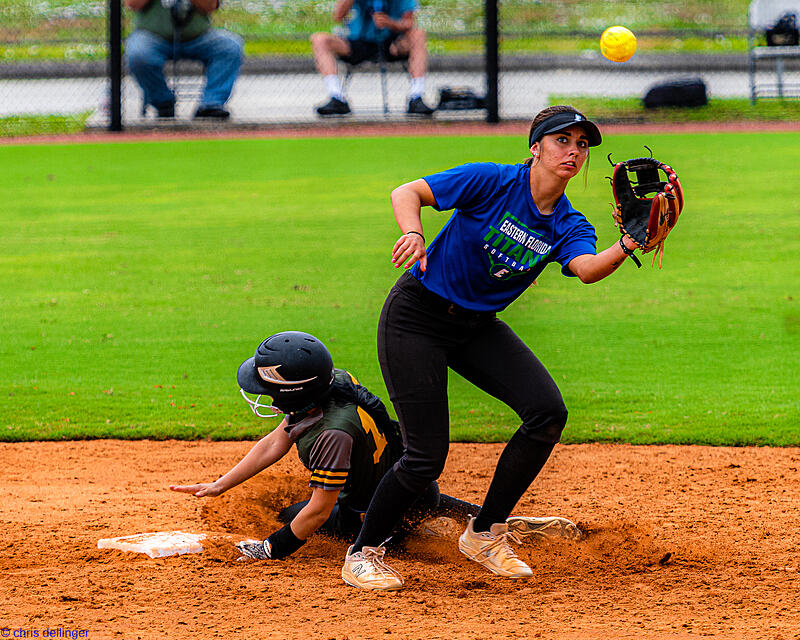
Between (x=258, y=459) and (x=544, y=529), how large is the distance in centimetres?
129

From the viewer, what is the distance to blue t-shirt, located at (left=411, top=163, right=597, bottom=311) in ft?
13.3

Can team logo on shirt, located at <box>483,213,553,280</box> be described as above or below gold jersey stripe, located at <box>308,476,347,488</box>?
above

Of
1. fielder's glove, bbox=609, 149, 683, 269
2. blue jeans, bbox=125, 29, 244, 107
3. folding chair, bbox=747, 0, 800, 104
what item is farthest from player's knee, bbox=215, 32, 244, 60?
fielder's glove, bbox=609, 149, 683, 269

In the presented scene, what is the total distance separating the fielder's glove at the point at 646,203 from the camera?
3.84m

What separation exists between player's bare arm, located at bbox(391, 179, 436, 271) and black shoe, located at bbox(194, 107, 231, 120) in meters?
13.2

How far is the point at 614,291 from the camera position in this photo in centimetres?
973

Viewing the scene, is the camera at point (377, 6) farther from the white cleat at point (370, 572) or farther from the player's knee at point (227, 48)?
the white cleat at point (370, 572)

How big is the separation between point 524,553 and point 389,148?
11319 mm

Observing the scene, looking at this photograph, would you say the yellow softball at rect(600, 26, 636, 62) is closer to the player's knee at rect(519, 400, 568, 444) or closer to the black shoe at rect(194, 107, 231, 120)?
the player's knee at rect(519, 400, 568, 444)

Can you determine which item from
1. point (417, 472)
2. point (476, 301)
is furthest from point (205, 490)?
point (476, 301)

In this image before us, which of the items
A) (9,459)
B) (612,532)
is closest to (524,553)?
(612,532)

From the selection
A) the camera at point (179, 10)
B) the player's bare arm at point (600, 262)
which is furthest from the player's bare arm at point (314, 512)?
the camera at point (179, 10)

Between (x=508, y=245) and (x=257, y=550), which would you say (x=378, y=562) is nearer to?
(x=257, y=550)

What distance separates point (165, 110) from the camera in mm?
16500
